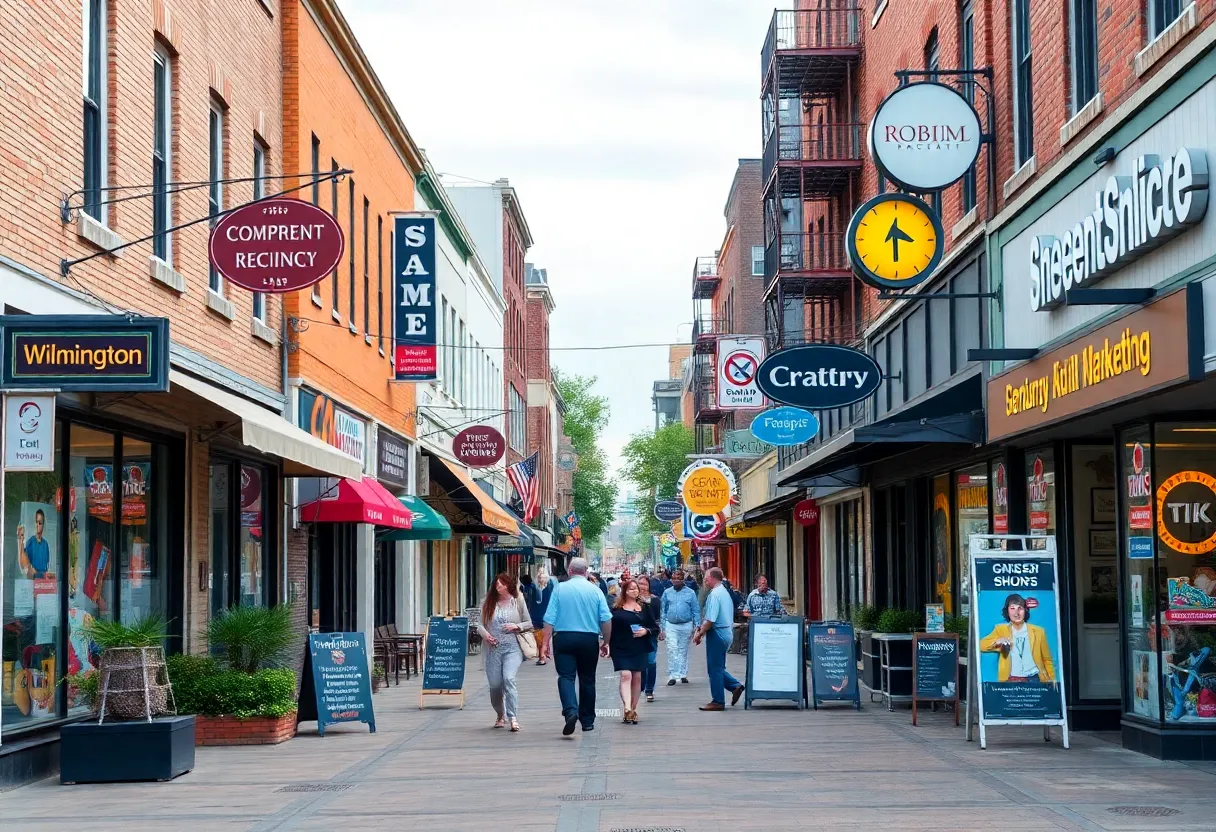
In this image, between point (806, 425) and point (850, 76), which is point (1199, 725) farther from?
point (850, 76)

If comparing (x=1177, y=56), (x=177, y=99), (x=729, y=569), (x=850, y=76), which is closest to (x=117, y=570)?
(x=177, y=99)

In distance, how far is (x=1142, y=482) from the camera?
1354 centimetres

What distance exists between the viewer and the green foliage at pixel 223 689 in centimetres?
Answer: 1530

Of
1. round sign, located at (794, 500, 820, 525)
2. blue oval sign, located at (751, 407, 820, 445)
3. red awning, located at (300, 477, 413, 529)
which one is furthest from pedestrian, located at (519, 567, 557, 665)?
red awning, located at (300, 477, 413, 529)

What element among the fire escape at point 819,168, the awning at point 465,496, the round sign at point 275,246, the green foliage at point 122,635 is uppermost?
the fire escape at point 819,168

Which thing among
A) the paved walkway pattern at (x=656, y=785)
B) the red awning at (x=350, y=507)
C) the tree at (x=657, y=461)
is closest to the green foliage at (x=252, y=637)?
the paved walkway pattern at (x=656, y=785)

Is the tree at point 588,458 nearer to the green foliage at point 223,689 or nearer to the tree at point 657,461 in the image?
the tree at point 657,461

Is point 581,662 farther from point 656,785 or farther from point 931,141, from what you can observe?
point 931,141

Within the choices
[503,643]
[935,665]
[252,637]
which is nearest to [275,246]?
[252,637]

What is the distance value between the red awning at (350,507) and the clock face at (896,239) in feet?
22.7

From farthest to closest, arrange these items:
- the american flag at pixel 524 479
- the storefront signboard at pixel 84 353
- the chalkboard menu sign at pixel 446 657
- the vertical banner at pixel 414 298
→ the american flag at pixel 524 479
the vertical banner at pixel 414 298
the chalkboard menu sign at pixel 446 657
the storefront signboard at pixel 84 353

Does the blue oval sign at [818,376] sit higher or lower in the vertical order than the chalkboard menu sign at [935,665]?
higher

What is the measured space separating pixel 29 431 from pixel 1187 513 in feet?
29.5

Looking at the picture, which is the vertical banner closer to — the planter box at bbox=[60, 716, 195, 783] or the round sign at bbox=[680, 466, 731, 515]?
the round sign at bbox=[680, 466, 731, 515]
